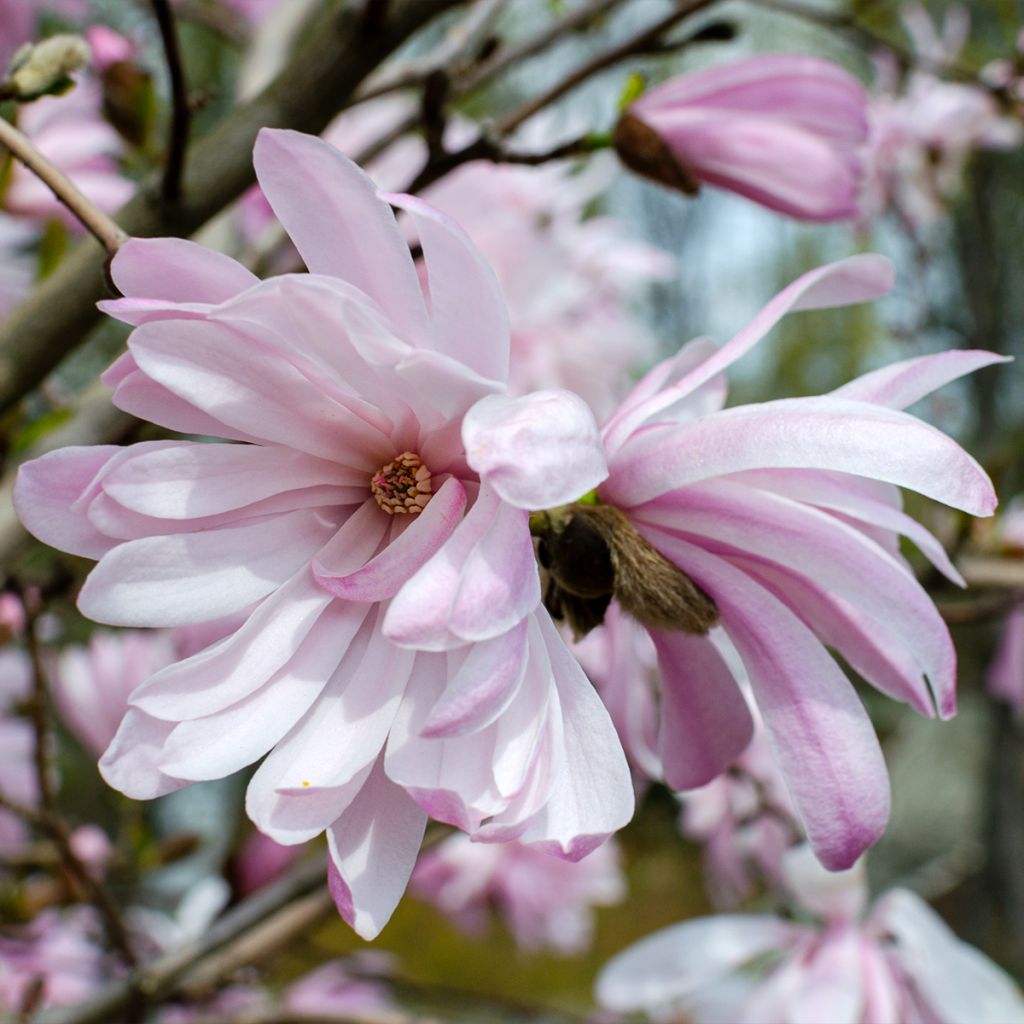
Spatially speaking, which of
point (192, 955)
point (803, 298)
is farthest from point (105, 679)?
point (803, 298)

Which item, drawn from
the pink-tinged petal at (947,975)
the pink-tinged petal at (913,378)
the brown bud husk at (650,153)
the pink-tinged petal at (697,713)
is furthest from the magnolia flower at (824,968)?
the brown bud husk at (650,153)

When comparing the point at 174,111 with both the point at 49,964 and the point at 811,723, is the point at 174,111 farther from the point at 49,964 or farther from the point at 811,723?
the point at 49,964

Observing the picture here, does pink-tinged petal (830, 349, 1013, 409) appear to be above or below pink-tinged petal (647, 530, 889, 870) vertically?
above

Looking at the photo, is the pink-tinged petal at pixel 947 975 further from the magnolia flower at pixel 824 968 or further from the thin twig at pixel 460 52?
the thin twig at pixel 460 52

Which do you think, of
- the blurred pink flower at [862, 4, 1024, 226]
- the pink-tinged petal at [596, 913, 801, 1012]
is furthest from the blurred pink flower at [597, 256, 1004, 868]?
the blurred pink flower at [862, 4, 1024, 226]

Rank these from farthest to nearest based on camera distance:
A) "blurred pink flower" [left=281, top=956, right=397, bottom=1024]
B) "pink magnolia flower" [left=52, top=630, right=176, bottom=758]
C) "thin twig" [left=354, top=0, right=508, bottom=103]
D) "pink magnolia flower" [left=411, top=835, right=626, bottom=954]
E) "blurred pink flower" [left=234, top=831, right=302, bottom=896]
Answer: "pink magnolia flower" [left=411, top=835, right=626, bottom=954] → "blurred pink flower" [left=281, top=956, right=397, bottom=1024] → "pink magnolia flower" [left=52, top=630, right=176, bottom=758] → "blurred pink flower" [left=234, top=831, right=302, bottom=896] → "thin twig" [left=354, top=0, right=508, bottom=103]

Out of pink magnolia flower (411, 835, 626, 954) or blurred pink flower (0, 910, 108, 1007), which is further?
pink magnolia flower (411, 835, 626, 954)

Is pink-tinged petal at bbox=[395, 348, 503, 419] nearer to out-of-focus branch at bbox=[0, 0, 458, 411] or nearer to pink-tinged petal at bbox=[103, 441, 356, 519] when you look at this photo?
pink-tinged petal at bbox=[103, 441, 356, 519]
